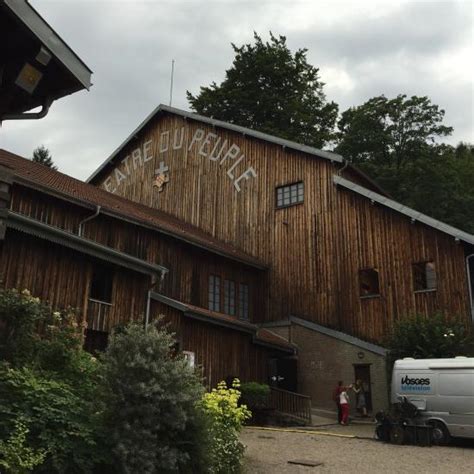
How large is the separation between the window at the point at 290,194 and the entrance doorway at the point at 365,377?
322 inches

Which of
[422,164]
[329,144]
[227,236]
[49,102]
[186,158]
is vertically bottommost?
[49,102]

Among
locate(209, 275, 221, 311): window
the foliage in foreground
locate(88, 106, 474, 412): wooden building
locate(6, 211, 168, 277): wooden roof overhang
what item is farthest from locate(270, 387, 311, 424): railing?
locate(6, 211, 168, 277): wooden roof overhang

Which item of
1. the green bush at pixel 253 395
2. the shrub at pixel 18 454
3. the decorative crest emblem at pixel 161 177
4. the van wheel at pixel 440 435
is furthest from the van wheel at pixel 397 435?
the decorative crest emblem at pixel 161 177

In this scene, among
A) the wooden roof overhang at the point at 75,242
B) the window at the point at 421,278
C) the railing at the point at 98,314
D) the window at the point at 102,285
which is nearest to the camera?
the wooden roof overhang at the point at 75,242

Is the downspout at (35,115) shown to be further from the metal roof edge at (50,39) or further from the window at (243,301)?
the window at (243,301)

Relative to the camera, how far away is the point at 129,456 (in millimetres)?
7324

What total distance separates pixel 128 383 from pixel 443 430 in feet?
34.4

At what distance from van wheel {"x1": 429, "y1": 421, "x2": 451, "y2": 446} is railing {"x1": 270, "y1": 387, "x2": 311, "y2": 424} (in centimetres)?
546

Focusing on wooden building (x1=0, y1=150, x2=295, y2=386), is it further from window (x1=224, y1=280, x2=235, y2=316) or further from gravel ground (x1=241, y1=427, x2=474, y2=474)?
gravel ground (x1=241, y1=427, x2=474, y2=474)

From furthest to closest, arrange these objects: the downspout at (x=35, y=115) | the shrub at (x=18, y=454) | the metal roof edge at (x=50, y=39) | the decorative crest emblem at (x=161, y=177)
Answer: the decorative crest emblem at (x=161, y=177) → the downspout at (x=35, y=115) → the metal roof edge at (x=50, y=39) → the shrub at (x=18, y=454)

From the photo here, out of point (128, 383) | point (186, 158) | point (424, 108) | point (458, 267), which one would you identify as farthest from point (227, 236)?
point (424, 108)

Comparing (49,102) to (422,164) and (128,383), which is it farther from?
(422,164)

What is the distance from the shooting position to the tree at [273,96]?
45125mm

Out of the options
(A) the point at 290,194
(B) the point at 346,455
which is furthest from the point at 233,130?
(B) the point at 346,455
